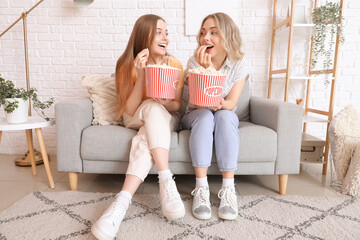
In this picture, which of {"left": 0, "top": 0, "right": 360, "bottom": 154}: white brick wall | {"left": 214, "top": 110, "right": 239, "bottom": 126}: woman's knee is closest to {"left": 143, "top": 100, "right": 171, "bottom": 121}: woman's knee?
{"left": 214, "top": 110, "right": 239, "bottom": 126}: woman's knee

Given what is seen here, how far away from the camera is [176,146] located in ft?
4.79

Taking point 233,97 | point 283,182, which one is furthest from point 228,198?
point 233,97

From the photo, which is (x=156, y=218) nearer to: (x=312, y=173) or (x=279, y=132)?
(x=279, y=132)

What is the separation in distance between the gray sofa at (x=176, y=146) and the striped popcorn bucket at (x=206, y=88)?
14.7 inches

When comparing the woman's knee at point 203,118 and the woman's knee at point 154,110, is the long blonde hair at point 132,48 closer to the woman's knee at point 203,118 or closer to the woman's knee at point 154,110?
the woman's knee at point 154,110

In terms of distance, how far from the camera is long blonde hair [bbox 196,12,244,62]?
1.43 metres

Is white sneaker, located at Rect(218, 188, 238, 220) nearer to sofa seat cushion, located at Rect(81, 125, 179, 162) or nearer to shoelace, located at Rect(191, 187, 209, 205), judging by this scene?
shoelace, located at Rect(191, 187, 209, 205)

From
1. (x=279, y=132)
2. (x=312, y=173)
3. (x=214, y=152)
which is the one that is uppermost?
(x=279, y=132)

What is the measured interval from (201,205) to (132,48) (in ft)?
3.21

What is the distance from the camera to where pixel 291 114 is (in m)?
1.46

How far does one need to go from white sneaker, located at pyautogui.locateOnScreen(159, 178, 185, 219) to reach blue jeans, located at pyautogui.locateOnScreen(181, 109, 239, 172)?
207 mm

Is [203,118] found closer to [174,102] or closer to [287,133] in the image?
[174,102]

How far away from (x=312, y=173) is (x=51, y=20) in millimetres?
2556

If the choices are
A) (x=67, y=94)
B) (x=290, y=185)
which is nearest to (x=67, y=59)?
(x=67, y=94)
